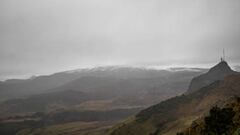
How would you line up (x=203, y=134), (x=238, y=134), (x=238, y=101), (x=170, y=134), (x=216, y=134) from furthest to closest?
1. (x=170, y=134)
2. (x=238, y=101)
3. (x=203, y=134)
4. (x=216, y=134)
5. (x=238, y=134)

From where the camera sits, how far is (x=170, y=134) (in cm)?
19800

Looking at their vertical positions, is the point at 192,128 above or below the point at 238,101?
below

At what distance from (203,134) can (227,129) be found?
451 inches

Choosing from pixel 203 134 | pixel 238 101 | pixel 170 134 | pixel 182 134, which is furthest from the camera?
pixel 170 134

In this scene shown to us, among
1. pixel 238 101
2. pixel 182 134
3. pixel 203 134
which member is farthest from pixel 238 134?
pixel 238 101

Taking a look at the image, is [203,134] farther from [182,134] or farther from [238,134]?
[238,134]

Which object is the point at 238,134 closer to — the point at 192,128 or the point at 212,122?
the point at 212,122

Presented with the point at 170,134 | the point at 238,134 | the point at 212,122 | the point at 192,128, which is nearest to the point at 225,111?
the point at 212,122

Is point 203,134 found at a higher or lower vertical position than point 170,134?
higher

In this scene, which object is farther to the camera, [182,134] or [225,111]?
[182,134]

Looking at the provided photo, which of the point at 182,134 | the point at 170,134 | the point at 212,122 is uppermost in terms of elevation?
the point at 212,122

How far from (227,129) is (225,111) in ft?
19.4

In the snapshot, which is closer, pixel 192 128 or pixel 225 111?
pixel 225 111

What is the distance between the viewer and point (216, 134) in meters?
96.6
